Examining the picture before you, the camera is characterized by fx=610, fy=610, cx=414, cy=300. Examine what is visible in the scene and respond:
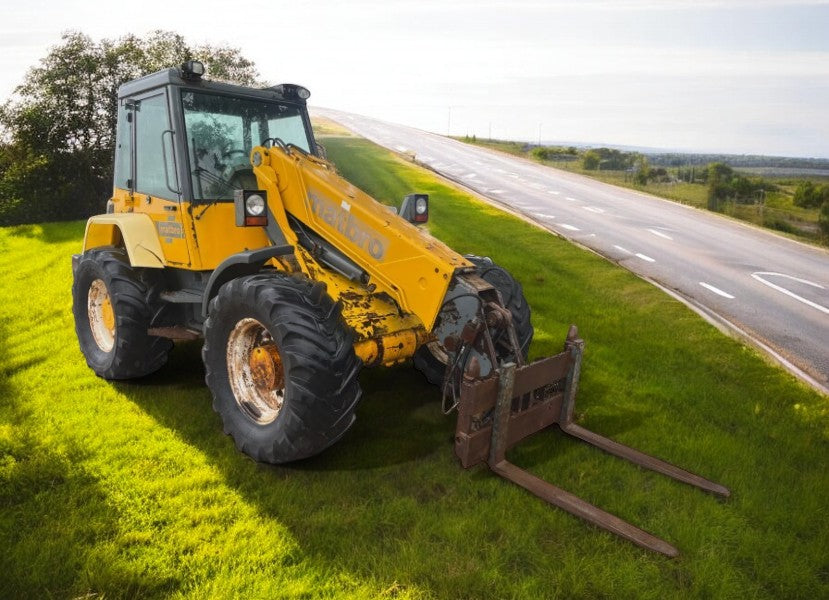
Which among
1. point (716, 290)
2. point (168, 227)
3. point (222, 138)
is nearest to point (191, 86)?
point (222, 138)

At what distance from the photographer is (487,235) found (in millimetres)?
15375

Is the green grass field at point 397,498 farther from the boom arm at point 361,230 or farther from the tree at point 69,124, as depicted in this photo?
the tree at point 69,124

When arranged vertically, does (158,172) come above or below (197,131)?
below

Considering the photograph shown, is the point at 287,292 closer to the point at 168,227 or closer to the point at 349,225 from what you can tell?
the point at 349,225

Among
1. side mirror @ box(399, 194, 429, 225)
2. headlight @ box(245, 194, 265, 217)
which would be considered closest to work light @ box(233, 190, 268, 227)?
headlight @ box(245, 194, 265, 217)

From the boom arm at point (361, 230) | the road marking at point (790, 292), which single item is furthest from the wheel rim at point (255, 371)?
the road marking at point (790, 292)

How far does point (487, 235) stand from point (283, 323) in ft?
37.5

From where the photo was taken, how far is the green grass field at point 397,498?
3641 millimetres

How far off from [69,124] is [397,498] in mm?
24508

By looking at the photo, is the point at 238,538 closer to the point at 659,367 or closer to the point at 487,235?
Result: the point at 659,367

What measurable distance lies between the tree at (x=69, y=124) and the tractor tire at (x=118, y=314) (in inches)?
730

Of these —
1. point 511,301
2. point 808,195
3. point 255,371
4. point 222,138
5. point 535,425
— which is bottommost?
point 808,195

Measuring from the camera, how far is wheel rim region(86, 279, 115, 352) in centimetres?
692

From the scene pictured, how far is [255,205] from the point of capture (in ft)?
16.4
